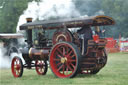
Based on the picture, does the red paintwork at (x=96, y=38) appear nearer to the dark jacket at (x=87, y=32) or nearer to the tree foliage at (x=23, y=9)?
the dark jacket at (x=87, y=32)

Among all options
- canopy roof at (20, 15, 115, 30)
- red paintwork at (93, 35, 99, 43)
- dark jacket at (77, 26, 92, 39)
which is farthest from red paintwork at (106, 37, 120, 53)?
red paintwork at (93, 35, 99, 43)

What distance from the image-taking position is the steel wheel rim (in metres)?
10.5

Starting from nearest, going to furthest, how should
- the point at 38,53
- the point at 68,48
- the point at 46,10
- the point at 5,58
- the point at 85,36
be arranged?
the point at 68,48
the point at 85,36
the point at 38,53
the point at 46,10
the point at 5,58

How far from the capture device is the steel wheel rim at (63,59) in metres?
10.5

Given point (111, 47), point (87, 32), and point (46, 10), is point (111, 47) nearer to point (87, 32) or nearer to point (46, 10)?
point (46, 10)

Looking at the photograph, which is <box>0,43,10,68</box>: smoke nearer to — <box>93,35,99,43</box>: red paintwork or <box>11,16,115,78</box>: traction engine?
<box>11,16,115,78</box>: traction engine

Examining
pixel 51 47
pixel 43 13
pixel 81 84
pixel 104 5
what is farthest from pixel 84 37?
pixel 104 5

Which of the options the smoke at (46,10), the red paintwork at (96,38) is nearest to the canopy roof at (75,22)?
the red paintwork at (96,38)

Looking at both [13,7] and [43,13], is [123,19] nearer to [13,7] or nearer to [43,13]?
[13,7]

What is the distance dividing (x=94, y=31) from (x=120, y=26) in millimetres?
35485

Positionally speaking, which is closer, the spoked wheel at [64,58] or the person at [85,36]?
the spoked wheel at [64,58]

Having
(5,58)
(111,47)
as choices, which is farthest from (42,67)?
(111,47)

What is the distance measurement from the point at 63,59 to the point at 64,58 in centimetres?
5

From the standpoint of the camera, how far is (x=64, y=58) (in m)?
10.7
